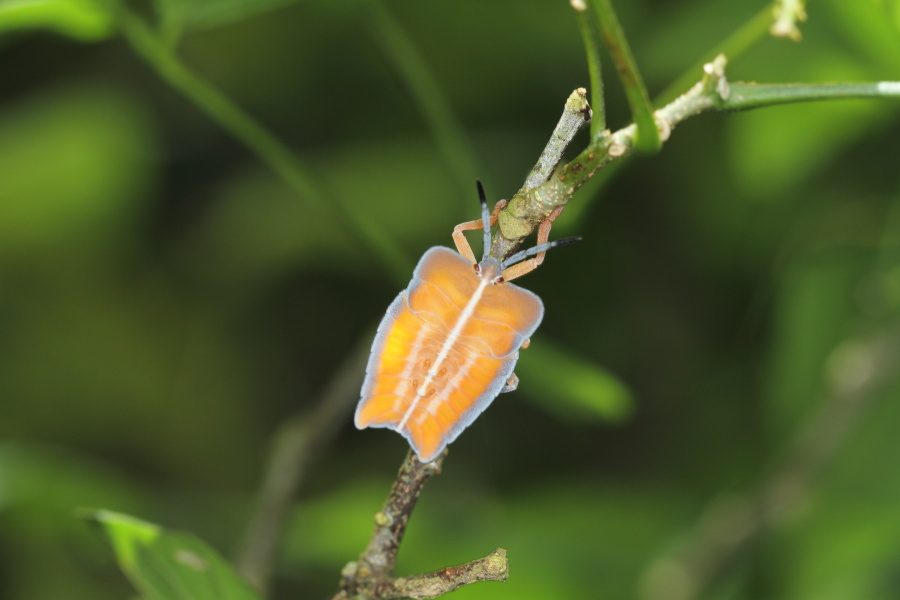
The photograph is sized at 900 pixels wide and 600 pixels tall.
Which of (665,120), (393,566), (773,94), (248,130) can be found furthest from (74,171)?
(773,94)

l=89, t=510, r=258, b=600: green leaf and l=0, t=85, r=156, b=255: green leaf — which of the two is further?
l=0, t=85, r=156, b=255: green leaf

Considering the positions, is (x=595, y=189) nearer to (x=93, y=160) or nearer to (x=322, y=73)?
(x=322, y=73)

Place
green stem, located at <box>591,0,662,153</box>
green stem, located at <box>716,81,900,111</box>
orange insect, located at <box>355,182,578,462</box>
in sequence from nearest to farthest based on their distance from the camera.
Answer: green stem, located at <box>591,0,662,153</box> → green stem, located at <box>716,81,900,111</box> → orange insect, located at <box>355,182,578,462</box>

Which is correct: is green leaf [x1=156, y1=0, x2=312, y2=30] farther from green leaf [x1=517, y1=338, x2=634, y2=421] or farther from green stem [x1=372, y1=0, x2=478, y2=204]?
green leaf [x1=517, y1=338, x2=634, y2=421]

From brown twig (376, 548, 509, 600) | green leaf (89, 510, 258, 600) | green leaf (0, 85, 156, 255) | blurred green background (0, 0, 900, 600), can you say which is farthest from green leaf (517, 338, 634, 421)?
green leaf (0, 85, 156, 255)

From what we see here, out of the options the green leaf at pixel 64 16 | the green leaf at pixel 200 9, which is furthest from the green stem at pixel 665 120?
the green leaf at pixel 64 16

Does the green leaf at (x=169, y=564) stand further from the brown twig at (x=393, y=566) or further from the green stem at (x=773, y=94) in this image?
the green stem at (x=773, y=94)

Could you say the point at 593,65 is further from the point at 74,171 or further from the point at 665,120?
the point at 74,171
